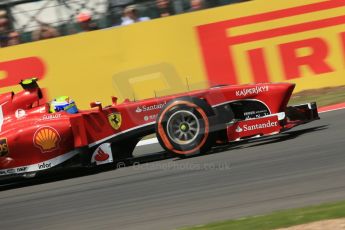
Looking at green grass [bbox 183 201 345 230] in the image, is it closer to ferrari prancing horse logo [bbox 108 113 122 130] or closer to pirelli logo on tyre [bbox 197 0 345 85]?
ferrari prancing horse logo [bbox 108 113 122 130]

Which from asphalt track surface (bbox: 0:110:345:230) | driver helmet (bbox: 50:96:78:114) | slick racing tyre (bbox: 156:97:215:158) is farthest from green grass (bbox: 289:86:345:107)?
driver helmet (bbox: 50:96:78:114)

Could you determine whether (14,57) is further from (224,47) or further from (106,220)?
(106,220)

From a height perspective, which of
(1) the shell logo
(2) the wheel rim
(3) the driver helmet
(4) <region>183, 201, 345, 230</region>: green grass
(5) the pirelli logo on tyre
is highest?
(5) the pirelli logo on tyre

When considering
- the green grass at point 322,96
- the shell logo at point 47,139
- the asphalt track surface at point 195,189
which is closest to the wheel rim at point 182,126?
the asphalt track surface at point 195,189

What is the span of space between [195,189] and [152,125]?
6.20ft

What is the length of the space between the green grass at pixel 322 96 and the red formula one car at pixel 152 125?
3.57 meters

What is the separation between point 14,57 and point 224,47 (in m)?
4.25

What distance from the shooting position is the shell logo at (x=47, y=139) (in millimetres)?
8695

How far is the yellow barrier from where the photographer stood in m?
13.0

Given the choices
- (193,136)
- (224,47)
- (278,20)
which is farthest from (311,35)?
(193,136)

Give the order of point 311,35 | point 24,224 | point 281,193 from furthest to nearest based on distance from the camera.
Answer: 1. point 311,35
2. point 24,224
3. point 281,193

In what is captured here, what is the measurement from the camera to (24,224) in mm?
6965

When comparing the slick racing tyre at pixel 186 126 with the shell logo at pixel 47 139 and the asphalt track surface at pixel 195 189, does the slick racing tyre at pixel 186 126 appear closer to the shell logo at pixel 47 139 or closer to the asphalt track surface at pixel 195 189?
the asphalt track surface at pixel 195 189

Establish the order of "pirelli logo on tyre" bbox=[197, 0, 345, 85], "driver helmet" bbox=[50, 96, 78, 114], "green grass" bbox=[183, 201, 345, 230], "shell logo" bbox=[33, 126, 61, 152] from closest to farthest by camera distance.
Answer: "green grass" bbox=[183, 201, 345, 230] < "shell logo" bbox=[33, 126, 61, 152] < "driver helmet" bbox=[50, 96, 78, 114] < "pirelli logo on tyre" bbox=[197, 0, 345, 85]
